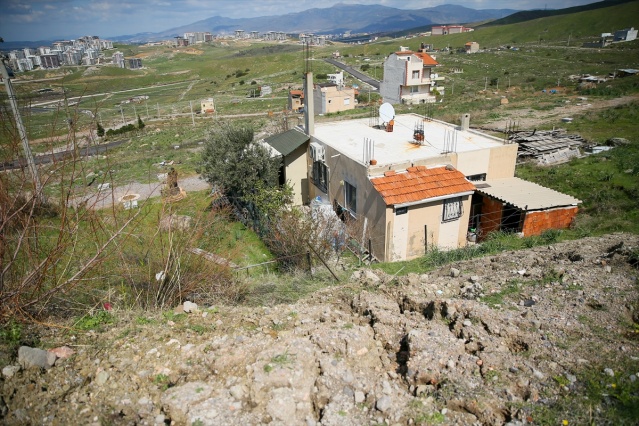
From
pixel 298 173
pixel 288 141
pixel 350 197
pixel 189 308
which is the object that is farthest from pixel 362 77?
pixel 189 308

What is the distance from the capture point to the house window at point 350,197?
15591mm

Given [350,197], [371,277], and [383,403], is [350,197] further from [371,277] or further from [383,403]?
[383,403]

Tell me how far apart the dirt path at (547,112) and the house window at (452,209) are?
19329 mm

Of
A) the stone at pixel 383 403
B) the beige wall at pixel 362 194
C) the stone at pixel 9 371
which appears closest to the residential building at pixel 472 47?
the beige wall at pixel 362 194

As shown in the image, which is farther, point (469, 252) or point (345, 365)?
point (469, 252)

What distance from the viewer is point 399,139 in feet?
59.8

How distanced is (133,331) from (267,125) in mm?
38092

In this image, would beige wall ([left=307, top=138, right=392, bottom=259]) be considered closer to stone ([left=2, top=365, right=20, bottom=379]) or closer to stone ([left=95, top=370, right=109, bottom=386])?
stone ([left=95, top=370, right=109, bottom=386])

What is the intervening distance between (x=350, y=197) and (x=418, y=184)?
308cm

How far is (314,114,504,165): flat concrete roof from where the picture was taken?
52.5 ft

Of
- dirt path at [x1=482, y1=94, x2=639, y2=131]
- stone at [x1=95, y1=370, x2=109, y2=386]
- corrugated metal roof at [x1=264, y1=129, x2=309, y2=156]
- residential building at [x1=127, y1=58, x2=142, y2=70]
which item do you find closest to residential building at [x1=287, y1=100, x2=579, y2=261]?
corrugated metal roof at [x1=264, y1=129, x2=309, y2=156]

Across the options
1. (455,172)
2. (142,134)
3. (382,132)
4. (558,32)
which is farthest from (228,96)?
(558,32)

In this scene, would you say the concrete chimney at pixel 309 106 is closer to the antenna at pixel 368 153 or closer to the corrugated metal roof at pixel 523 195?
the antenna at pixel 368 153

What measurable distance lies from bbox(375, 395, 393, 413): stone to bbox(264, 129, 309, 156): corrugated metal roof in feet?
50.2
